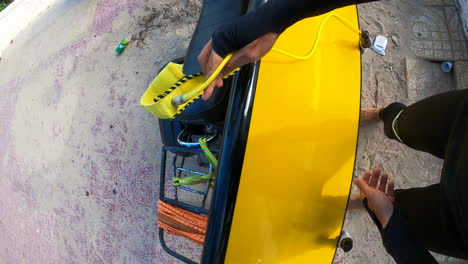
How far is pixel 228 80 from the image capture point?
2.81ft

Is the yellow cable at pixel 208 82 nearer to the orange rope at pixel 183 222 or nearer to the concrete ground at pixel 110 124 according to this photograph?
the orange rope at pixel 183 222

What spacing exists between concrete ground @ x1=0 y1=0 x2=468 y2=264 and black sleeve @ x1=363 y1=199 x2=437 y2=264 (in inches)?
23.3

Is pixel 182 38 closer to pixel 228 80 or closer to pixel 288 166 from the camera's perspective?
pixel 228 80

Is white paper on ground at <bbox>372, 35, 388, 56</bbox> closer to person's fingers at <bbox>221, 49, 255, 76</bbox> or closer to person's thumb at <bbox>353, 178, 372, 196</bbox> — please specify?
person's thumb at <bbox>353, 178, 372, 196</bbox>

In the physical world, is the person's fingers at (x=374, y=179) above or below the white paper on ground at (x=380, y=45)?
below

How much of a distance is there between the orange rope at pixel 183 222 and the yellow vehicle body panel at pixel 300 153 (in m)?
0.15

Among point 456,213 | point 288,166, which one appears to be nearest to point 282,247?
point 288,166

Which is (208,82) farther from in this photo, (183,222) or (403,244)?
(403,244)

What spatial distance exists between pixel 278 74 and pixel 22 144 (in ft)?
8.42

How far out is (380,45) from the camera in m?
1.41

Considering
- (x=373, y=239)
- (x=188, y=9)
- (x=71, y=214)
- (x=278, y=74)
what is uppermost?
(x=188, y=9)

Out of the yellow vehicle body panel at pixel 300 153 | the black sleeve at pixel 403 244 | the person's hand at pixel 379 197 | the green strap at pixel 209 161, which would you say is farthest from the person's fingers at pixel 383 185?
the green strap at pixel 209 161

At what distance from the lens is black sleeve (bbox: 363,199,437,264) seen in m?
0.68

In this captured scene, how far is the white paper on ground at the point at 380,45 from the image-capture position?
141cm
